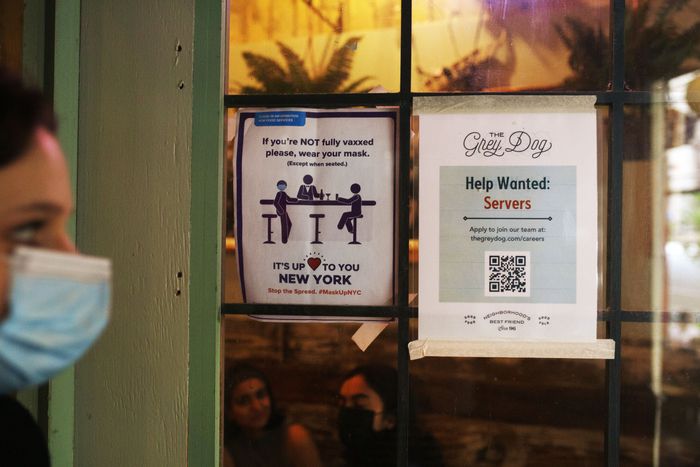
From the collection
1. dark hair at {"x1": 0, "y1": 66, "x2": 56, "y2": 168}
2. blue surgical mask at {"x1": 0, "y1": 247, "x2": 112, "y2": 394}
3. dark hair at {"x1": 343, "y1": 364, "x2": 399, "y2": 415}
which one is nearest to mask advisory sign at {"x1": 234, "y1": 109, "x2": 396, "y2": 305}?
dark hair at {"x1": 343, "y1": 364, "x2": 399, "y2": 415}

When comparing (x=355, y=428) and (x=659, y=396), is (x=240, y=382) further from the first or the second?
(x=659, y=396)

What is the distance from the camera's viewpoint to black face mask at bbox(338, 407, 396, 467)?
223 centimetres

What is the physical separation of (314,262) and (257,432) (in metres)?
0.63

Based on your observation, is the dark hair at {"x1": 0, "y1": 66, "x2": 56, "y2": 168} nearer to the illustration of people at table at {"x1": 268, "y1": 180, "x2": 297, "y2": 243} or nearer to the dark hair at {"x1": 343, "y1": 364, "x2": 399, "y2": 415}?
the illustration of people at table at {"x1": 268, "y1": 180, "x2": 297, "y2": 243}

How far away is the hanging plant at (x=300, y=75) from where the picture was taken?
2.27 m

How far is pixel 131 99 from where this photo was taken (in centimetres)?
215

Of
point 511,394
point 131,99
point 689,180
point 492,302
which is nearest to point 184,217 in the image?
point 131,99

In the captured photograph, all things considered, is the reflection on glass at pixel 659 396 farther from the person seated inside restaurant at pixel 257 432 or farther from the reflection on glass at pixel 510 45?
the person seated inside restaurant at pixel 257 432

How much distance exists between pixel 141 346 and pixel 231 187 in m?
0.60

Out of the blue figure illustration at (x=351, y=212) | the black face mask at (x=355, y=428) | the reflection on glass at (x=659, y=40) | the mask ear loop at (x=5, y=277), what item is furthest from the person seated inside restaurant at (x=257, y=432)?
the reflection on glass at (x=659, y=40)

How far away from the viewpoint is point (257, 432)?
2279mm

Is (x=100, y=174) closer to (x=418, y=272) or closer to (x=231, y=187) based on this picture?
(x=231, y=187)

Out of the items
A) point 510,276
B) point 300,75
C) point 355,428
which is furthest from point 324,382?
point 300,75

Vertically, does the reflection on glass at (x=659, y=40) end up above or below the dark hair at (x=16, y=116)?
Answer: above
